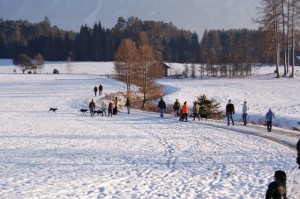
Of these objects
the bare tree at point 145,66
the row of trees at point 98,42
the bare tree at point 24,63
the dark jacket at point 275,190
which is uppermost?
the row of trees at point 98,42

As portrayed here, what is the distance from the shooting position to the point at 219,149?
17.8 m

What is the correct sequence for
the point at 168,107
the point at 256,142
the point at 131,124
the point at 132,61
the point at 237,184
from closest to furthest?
the point at 237,184, the point at 256,142, the point at 131,124, the point at 168,107, the point at 132,61

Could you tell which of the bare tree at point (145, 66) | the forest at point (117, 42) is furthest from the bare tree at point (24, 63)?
the bare tree at point (145, 66)

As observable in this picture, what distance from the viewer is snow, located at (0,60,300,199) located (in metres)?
11.4

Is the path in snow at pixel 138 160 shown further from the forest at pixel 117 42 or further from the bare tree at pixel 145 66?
the forest at pixel 117 42

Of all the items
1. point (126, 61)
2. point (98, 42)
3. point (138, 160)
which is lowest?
point (138, 160)

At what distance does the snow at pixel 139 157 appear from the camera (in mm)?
11438

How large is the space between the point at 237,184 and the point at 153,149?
6.33 metres

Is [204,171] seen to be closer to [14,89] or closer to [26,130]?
[26,130]

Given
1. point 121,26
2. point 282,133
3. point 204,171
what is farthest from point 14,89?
point 121,26

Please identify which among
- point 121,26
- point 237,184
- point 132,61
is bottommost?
point 237,184

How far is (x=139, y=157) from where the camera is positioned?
1609 cm

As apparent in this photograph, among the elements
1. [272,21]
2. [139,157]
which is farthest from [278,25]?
[139,157]

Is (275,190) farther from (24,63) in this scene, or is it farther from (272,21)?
(24,63)
